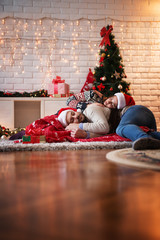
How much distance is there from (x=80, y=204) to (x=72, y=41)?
13.4 feet

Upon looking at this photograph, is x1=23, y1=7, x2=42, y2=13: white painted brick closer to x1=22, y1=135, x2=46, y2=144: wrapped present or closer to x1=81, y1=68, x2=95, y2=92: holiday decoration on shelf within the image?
x1=81, y1=68, x2=95, y2=92: holiday decoration on shelf

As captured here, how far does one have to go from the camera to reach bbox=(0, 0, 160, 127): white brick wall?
4.15 m

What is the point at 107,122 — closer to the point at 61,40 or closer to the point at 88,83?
the point at 88,83

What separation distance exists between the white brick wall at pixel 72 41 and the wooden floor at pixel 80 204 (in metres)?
3.49

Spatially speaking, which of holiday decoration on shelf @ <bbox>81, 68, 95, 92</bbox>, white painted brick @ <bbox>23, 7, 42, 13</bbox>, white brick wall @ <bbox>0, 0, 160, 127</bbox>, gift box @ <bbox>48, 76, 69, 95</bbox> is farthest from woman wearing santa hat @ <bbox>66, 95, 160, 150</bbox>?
white painted brick @ <bbox>23, 7, 42, 13</bbox>

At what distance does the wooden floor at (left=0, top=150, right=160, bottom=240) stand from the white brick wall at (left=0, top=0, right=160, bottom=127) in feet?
11.4

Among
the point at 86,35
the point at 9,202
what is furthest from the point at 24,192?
the point at 86,35

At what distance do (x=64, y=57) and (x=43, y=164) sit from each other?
3451 millimetres

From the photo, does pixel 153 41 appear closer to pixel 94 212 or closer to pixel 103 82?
pixel 103 82

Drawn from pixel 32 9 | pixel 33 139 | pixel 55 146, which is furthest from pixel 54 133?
pixel 32 9

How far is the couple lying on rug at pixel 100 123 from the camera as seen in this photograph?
5.89ft

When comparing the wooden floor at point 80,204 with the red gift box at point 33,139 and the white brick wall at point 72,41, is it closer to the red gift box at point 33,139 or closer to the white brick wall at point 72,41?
the red gift box at point 33,139

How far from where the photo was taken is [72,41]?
4.22m

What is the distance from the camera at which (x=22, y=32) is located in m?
4.14
